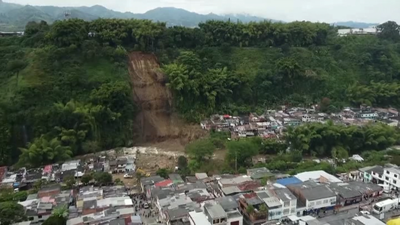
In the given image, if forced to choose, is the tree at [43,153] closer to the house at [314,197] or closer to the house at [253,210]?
the house at [253,210]

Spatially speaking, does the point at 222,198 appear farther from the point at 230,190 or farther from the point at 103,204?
the point at 103,204

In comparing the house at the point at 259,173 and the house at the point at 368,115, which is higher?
the house at the point at 368,115

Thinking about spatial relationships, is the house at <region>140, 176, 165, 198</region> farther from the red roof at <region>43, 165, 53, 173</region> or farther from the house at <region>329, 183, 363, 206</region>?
the house at <region>329, 183, 363, 206</region>

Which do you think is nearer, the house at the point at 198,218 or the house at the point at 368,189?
the house at the point at 198,218

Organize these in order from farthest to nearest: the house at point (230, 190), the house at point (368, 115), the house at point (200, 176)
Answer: the house at point (368, 115) → the house at point (200, 176) → the house at point (230, 190)

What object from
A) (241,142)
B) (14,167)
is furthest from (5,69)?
(241,142)

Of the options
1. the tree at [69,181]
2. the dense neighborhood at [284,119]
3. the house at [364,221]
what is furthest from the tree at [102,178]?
the house at [364,221]

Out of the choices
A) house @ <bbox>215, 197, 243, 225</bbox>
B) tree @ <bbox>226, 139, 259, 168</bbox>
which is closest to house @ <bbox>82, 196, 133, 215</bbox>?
house @ <bbox>215, 197, 243, 225</bbox>
